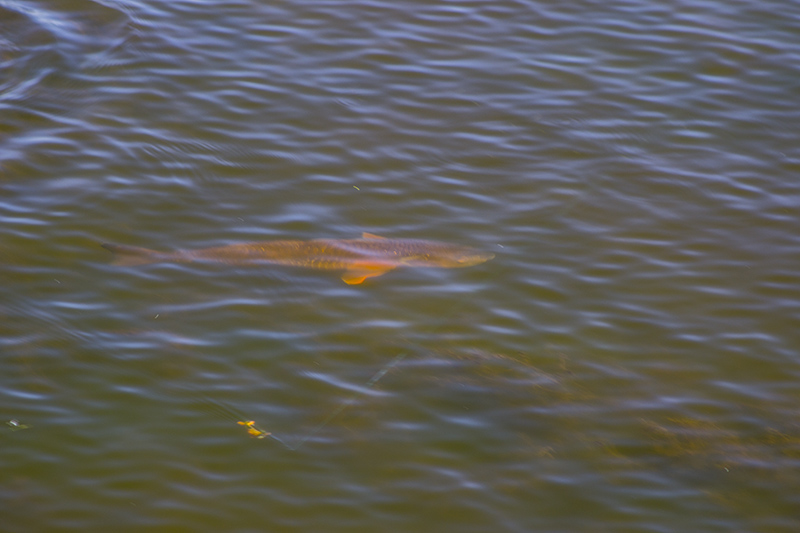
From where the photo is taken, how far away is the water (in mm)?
4668

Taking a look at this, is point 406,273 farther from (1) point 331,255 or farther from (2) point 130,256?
(2) point 130,256

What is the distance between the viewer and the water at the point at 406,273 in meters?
4.67

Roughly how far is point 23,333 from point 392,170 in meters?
3.44

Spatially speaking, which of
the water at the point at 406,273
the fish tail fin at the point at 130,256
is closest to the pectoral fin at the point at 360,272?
the water at the point at 406,273

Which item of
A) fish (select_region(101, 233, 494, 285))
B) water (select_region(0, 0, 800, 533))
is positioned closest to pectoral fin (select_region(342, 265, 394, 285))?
fish (select_region(101, 233, 494, 285))

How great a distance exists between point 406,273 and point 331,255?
61 centimetres

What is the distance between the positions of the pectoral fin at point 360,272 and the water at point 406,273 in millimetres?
169

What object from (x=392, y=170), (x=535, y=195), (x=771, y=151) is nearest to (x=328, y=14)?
(x=392, y=170)

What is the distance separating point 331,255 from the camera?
244 inches

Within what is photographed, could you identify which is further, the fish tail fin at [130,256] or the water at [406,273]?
the fish tail fin at [130,256]

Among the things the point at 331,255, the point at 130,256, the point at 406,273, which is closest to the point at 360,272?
the point at 331,255

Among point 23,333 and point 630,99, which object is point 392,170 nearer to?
point 630,99

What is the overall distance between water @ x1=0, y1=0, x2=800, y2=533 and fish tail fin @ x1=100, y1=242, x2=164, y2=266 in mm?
74

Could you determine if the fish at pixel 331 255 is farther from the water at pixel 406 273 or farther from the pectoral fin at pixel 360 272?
the water at pixel 406 273
